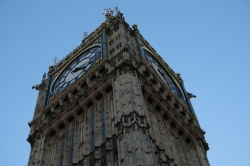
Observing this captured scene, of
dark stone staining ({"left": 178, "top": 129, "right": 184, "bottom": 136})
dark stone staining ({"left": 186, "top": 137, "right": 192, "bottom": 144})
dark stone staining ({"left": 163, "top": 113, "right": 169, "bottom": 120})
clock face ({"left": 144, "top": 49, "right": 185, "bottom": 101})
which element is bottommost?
dark stone staining ({"left": 186, "top": 137, "right": 192, "bottom": 144})

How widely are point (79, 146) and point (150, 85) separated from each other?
727cm

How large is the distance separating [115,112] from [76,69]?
11.2 metres

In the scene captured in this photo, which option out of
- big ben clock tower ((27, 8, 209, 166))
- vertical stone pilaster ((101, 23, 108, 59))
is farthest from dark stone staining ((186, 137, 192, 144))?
vertical stone pilaster ((101, 23, 108, 59))

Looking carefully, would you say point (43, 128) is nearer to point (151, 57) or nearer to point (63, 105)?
point (63, 105)

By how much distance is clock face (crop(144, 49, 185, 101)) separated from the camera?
39513mm

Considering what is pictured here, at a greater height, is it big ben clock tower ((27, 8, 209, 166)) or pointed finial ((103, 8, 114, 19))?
pointed finial ((103, 8, 114, 19))

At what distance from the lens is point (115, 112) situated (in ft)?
97.2

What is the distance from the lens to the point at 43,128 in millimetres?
34938

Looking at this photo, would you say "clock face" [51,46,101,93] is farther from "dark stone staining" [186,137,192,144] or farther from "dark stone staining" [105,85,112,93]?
"dark stone staining" [186,137,192,144]

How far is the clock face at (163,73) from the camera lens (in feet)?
130

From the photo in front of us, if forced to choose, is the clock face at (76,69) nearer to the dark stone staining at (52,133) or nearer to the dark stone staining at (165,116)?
the dark stone staining at (52,133)

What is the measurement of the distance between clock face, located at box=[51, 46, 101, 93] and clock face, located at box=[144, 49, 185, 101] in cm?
409

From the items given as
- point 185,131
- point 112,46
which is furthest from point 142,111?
point 112,46

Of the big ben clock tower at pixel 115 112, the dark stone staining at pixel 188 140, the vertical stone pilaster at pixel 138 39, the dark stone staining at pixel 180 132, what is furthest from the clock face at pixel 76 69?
the dark stone staining at pixel 188 140
